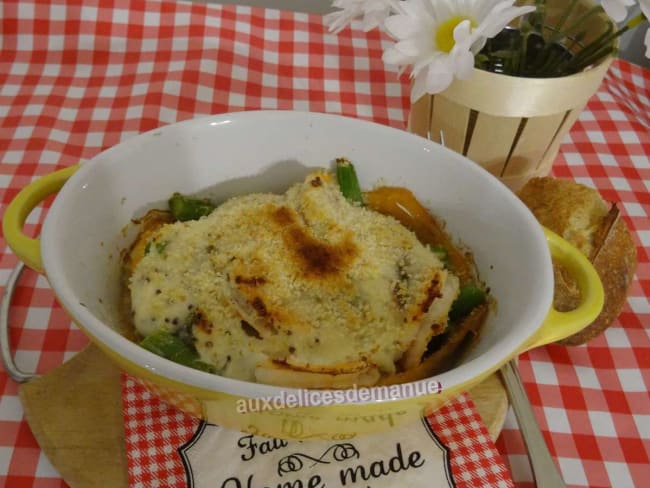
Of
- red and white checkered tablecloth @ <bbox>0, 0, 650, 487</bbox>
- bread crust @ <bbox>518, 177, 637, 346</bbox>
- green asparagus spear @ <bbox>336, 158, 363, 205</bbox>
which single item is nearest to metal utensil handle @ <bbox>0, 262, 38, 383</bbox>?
red and white checkered tablecloth @ <bbox>0, 0, 650, 487</bbox>

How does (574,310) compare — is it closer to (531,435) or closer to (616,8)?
(531,435)

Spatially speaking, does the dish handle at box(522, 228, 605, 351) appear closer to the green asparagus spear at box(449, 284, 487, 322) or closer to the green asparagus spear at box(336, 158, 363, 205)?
the green asparagus spear at box(449, 284, 487, 322)

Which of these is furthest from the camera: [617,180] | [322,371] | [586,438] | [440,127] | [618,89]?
[618,89]

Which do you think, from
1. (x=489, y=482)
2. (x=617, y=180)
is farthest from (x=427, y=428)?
(x=617, y=180)

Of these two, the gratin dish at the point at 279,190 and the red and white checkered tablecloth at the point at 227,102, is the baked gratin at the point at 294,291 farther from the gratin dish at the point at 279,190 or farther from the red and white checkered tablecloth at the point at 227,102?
the red and white checkered tablecloth at the point at 227,102

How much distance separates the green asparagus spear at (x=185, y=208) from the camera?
0.76 meters

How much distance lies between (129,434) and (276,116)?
402 millimetres

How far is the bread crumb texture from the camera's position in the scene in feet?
1.95

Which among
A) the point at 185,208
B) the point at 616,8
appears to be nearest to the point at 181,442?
the point at 185,208

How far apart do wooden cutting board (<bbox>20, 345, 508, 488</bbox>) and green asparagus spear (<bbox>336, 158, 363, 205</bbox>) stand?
273 mm

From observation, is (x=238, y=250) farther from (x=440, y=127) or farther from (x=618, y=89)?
(x=618, y=89)

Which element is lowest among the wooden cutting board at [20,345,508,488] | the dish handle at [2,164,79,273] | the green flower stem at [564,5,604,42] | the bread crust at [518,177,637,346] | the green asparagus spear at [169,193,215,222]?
the wooden cutting board at [20,345,508,488]

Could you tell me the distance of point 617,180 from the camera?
117cm

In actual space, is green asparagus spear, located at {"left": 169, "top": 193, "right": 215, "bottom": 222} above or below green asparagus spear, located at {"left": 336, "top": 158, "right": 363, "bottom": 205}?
below
